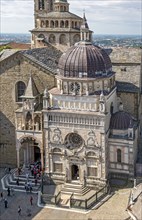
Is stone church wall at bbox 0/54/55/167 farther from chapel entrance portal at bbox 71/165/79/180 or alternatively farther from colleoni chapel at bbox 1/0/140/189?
chapel entrance portal at bbox 71/165/79/180

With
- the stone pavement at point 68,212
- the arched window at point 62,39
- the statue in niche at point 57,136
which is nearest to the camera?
the stone pavement at point 68,212

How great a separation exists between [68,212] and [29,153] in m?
10.2

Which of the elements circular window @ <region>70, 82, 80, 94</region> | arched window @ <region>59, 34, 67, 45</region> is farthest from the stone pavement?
arched window @ <region>59, 34, 67, 45</region>

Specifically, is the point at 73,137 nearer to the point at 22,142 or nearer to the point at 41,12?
the point at 22,142

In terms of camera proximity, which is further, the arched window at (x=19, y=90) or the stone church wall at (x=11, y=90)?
the arched window at (x=19, y=90)

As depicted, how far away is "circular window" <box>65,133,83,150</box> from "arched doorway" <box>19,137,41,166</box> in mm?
4716

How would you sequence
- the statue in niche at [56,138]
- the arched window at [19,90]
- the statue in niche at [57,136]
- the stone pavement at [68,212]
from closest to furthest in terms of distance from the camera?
the stone pavement at [68,212] < the statue in niche at [57,136] < the statue in niche at [56,138] < the arched window at [19,90]

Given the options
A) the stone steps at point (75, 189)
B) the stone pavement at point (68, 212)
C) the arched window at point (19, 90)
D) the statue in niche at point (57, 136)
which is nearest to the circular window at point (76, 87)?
the statue in niche at point (57, 136)

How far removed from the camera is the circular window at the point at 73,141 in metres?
36.2

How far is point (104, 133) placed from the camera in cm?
3462

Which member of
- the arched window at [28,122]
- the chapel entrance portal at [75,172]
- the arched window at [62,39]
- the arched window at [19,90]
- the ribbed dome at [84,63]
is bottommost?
the chapel entrance portal at [75,172]

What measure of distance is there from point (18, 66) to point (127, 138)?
45.0 ft

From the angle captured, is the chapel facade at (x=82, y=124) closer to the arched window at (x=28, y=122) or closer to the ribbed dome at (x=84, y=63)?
the ribbed dome at (x=84, y=63)

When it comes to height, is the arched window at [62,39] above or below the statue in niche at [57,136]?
above
